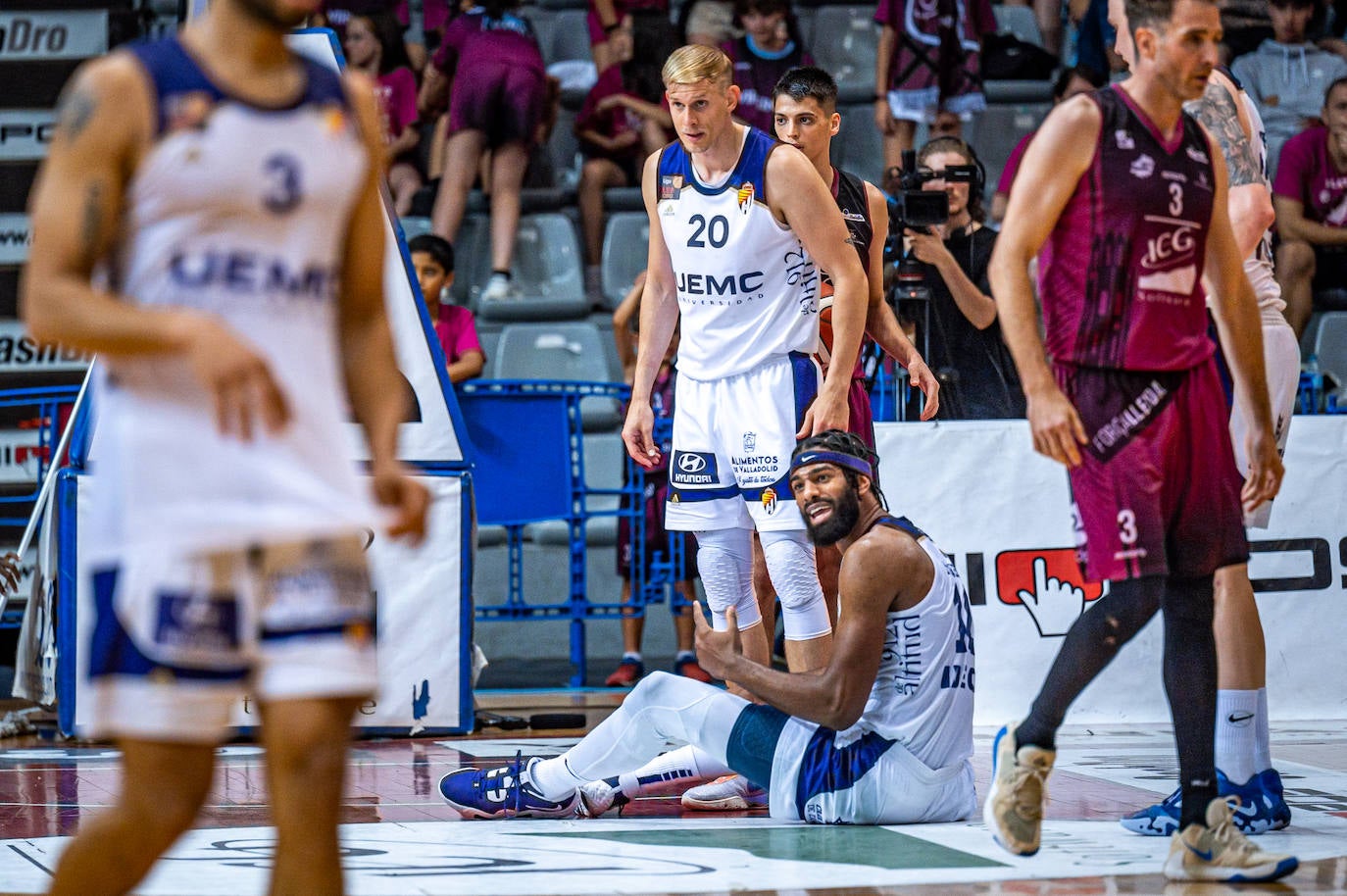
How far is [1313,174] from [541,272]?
16.3 ft

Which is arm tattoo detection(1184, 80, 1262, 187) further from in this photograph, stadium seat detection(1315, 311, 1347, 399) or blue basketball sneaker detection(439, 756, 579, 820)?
stadium seat detection(1315, 311, 1347, 399)

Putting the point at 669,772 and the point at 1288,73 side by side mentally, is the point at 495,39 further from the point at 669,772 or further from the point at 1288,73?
the point at 669,772

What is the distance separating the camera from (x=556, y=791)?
16.6ft

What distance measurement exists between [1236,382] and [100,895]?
2989mm

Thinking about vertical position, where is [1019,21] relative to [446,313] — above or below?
above

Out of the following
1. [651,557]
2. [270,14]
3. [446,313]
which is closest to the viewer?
[270,14]

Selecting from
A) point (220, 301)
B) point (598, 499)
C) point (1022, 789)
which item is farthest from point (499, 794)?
point (598, 499)

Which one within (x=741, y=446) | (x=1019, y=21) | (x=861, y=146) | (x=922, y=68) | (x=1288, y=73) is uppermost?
(x=1019, y=21)

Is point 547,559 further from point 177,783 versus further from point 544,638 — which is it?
point 177,783

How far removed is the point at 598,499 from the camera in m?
10.2

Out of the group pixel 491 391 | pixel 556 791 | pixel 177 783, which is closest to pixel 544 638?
pixel 491 391

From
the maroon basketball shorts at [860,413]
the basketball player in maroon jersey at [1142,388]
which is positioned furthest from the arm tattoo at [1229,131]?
the maroon basketball shorts at [860,413]

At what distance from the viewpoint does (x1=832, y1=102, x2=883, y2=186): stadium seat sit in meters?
Answer: 12.2

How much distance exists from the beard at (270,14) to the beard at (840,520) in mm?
2567
